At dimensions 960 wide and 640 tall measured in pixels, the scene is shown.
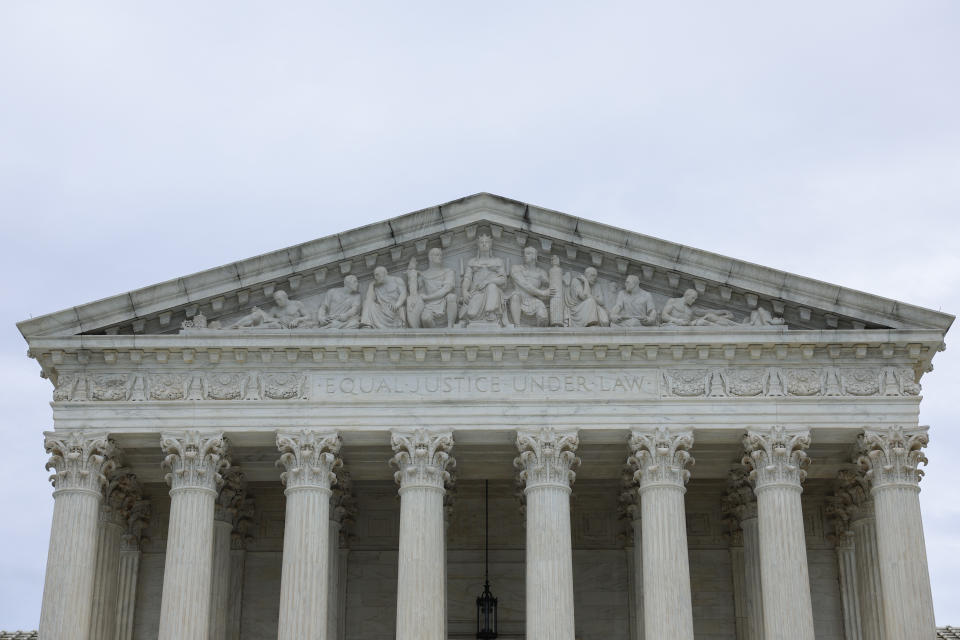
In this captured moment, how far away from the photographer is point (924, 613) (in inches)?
1384

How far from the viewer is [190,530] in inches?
1435

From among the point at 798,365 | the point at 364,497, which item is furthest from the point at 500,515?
the point at 798,365

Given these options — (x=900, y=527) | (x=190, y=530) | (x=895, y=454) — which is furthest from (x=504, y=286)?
(x=900, y=527)

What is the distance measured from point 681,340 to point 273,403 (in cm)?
1000

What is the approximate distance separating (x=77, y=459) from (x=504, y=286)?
11.2m

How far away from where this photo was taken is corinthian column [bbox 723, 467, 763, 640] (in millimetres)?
39531

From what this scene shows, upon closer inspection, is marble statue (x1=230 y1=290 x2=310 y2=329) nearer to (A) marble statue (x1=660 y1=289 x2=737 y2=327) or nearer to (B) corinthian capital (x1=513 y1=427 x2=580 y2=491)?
(B) corinthian capital (x1=513 y1=427 x2=580 y2=491)

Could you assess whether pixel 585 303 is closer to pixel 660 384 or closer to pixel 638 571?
pixel 660 384

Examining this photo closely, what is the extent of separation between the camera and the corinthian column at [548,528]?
35.5 metres

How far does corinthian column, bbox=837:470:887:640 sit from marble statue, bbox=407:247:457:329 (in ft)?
36.1

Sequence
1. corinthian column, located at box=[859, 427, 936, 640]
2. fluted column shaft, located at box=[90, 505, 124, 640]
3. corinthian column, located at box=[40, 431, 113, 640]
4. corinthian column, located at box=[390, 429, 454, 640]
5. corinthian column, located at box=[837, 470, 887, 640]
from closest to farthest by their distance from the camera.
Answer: corinthian column, located at box=[859, 427, 936, 640]
corinthian column, located at box=[390, 429, 454, 640]
corinthian column, located at box=[40, 431, 113, 640]
fluted column shaft, located at box=[90, 505, 124, 640]
corinthian column, located at box=[837, 470, 887, 640]

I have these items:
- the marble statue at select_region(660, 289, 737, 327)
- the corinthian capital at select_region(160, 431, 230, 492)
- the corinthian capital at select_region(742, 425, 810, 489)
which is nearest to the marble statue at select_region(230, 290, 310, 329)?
the corinthian capital at select_region(160, 431, 230, 492)

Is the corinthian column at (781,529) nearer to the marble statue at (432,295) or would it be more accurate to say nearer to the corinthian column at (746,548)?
the corinthian column at (746,548)

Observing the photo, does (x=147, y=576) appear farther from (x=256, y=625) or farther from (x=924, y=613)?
(x=924, y=613)
